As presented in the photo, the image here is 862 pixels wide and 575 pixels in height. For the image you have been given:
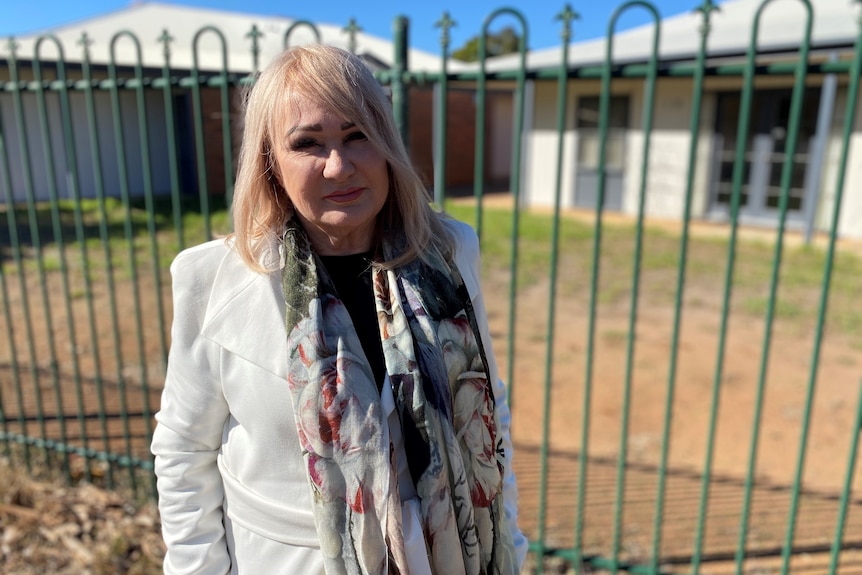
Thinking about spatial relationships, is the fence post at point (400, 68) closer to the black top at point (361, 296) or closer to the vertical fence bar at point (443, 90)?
the vertical fence bar at point (443, 90)

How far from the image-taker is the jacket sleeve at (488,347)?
1.61 m

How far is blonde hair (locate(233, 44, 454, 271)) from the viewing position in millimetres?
1312

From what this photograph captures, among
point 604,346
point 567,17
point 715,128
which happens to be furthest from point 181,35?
point 567,17

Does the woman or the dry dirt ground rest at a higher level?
the woman

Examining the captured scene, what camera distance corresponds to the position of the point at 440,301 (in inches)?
57.4

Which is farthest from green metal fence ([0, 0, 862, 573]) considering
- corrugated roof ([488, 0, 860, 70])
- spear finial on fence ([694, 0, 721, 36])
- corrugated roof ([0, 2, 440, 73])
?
corrugated roof ([0, 2, 440, 73])

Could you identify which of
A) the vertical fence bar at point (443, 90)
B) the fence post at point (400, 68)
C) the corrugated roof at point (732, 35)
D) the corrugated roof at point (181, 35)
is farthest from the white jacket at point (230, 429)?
the corrugated roof at point (181, 35)

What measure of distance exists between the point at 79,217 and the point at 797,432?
421cm

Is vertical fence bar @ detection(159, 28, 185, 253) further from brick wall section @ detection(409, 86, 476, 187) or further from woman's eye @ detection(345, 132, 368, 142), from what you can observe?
brick wall section @ detection(409, 86, 476, 187)

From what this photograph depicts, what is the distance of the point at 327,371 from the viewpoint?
4.33ft

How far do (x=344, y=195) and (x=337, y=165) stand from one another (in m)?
0.07

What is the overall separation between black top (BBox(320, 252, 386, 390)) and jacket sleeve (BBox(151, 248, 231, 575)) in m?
0.26

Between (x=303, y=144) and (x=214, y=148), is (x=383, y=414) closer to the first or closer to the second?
(x=303, y=144)

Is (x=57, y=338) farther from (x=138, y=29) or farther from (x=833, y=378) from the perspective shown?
(x=138, y=29)
